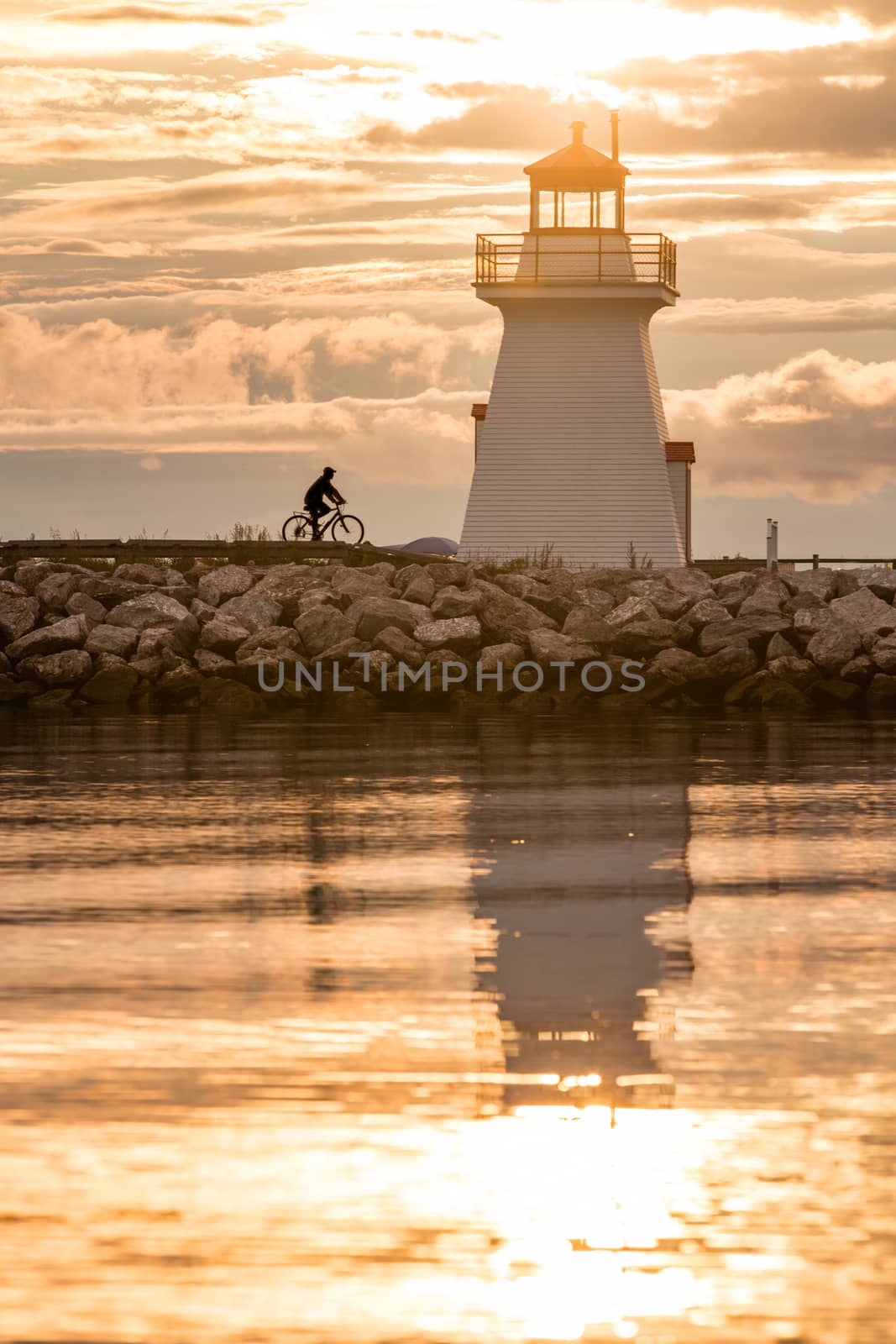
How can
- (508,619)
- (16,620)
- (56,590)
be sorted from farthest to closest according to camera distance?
1. (56,590)
2. (16,620)
3. (508,619)

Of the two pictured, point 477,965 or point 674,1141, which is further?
point 477,965

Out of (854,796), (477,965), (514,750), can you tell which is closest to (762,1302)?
(477,965)

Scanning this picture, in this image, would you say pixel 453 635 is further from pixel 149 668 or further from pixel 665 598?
pixel 149 668

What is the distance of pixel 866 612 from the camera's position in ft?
119

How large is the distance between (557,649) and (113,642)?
709cm

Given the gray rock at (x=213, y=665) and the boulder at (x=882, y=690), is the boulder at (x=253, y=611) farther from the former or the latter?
the boulder at (x=882, y=690)

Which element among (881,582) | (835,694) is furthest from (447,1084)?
(881,582)

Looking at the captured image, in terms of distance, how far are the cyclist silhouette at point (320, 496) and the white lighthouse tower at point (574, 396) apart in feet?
8.85

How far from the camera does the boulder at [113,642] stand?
111 feet

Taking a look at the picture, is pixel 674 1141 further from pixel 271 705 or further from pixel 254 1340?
pixel 271 705

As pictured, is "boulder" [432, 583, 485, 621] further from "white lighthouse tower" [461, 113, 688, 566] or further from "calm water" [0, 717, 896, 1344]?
"calm water" [0, 717, 896, 1344]

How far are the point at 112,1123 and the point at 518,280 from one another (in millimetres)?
35541

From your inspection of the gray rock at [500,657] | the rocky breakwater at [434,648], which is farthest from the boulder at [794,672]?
the gray rock at [500,657]

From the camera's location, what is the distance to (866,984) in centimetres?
873
